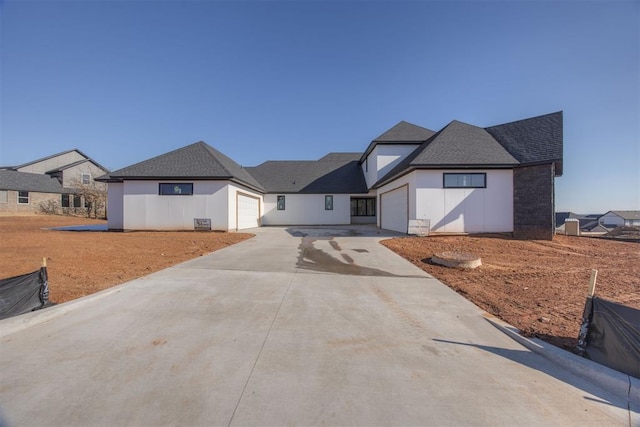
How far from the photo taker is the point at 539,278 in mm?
7168

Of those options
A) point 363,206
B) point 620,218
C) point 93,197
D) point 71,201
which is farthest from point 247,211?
point 620,218

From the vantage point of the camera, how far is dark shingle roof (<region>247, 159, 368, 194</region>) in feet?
89.4

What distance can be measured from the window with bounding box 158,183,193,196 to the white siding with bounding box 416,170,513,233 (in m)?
→ 14.3

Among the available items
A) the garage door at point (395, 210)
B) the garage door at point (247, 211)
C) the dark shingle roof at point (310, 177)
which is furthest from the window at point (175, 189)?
the garage door at point (395, 210)

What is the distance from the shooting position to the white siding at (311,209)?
89.1 ft

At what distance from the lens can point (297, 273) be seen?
7562 mm

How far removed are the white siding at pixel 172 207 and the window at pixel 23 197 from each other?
23.9 metres

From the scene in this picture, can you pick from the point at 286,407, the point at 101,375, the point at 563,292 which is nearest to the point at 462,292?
the point at 563,292

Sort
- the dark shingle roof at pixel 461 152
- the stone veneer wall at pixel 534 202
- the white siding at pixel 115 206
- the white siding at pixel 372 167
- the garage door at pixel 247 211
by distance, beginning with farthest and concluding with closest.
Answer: the white siding at pixel 372 167 < the garage door at pixel 247 211 < the white siding at pixel 115 206 < the dark shingle roof at pixel 461 152 < the stone veneer wall at pixel 534 202

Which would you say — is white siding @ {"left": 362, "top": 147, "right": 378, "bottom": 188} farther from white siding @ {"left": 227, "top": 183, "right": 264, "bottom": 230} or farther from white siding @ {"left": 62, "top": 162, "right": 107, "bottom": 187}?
white siding @ {"left": 62, "top": 162, "right": 107, "bottom": 187}

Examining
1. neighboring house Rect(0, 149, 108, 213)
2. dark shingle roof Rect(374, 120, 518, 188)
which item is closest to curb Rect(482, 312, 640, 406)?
dark shingle roof Rect(374, 120, 518, 188)

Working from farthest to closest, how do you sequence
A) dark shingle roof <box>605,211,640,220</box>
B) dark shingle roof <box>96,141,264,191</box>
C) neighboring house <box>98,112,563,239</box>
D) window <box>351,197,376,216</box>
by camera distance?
dark shingle roof <box>605,211,640,220</box> < window <box>351,197,376,216</box> < dark shingle roof <box>96,141,264,191</box> < neighboring house <box>98,112,563,239</box>

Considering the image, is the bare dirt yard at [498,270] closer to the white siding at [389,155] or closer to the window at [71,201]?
the white siding at [389,155]

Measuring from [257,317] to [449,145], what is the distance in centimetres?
1608
